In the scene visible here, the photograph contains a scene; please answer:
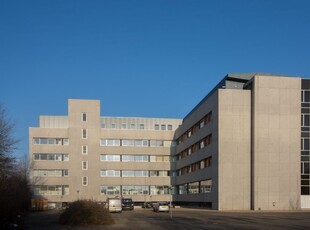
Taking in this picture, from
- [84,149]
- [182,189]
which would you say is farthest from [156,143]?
[84,149]

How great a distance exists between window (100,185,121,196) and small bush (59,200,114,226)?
59311 millimetres

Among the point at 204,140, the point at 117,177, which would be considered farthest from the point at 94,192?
the point at 204,140

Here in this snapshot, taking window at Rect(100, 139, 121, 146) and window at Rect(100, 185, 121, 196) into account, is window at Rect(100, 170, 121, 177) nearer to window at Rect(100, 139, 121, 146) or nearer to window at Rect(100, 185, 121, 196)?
window at Rect(100, 185, 121, 196)

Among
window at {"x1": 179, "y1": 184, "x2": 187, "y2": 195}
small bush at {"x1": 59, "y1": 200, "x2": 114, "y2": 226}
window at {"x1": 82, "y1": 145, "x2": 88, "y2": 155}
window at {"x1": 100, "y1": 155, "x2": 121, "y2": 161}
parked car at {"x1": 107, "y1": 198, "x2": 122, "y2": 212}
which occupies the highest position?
window at {"x1": 82, "y1": 145, "x2": 88, "y2": 155}

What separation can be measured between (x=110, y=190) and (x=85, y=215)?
203 feet

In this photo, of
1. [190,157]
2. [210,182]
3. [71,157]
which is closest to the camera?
[210,182]

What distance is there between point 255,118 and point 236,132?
3.28 meters

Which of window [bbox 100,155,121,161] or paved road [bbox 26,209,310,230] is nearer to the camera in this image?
paved road [bbox 26,209,310,230]

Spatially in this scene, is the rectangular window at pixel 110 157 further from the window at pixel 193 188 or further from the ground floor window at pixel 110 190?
the window at pixel 193 188

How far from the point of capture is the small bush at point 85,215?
3222cm

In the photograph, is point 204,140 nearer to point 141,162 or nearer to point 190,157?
point 190,157

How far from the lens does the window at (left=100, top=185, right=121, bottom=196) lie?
92.9 metres

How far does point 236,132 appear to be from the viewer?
2453 inches

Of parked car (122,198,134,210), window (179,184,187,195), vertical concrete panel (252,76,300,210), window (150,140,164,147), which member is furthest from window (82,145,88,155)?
vertical concrete panel (252,76,300,210)
